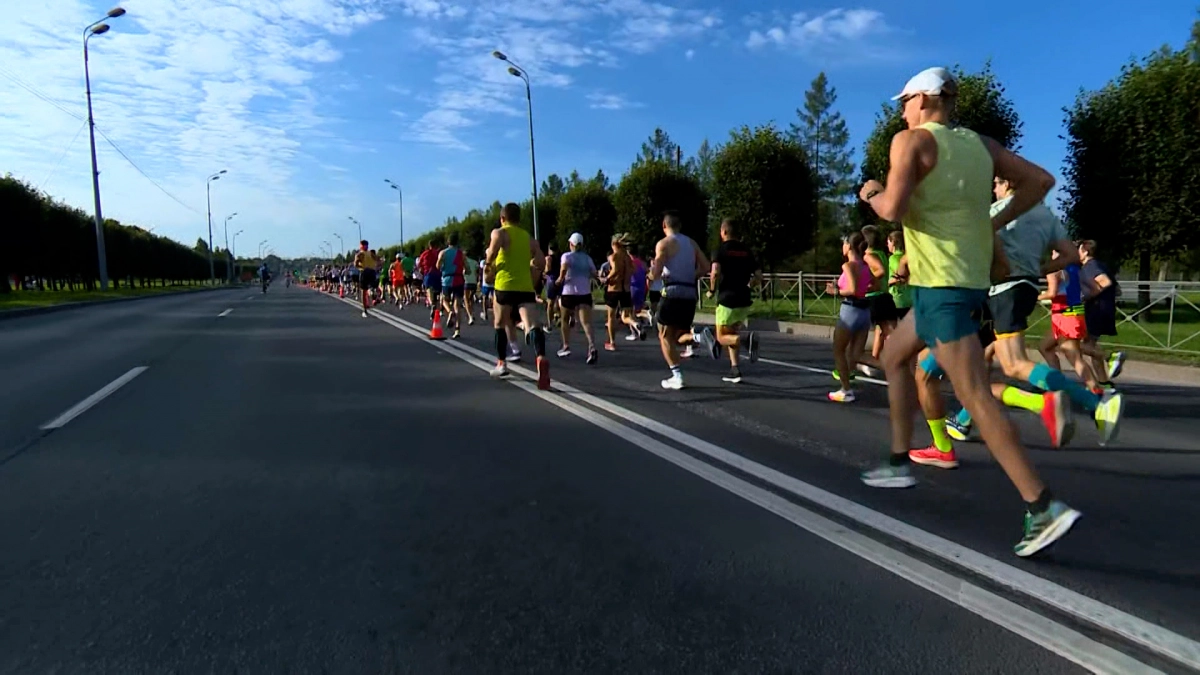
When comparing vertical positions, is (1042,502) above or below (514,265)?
below

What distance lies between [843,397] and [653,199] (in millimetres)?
24442

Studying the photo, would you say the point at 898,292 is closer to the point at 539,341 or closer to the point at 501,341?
the point at 539,341

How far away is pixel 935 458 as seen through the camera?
470 centimetres

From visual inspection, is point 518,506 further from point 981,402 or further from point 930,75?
point 930,75

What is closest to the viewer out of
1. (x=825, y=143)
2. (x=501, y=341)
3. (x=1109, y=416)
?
(x=1109, y=416)

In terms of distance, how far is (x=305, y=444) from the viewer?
17.8 feet

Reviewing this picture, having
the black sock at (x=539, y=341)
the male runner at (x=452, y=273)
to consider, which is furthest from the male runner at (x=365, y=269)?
the black sock at (x=539, y=341)

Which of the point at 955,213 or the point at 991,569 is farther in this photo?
the point at 955,213

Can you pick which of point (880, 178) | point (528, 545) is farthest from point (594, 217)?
point (528, 545)

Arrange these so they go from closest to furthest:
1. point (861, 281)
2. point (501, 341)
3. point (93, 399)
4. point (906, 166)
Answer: point (906, 166) < point (861, 281) < point (93, 399) < point (501, 341)

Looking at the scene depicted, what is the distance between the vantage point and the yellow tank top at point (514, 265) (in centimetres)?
842

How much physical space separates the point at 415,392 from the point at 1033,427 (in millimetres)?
5376

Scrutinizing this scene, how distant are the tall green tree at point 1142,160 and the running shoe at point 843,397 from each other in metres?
15.9

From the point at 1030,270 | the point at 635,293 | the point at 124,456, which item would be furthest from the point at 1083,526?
the point at 635,293
